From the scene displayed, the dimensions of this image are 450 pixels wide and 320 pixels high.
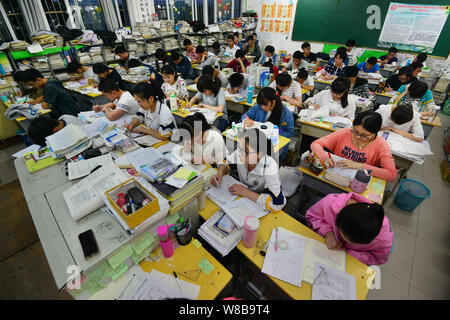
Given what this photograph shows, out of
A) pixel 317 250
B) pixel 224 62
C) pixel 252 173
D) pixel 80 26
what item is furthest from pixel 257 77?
pixel 80 26

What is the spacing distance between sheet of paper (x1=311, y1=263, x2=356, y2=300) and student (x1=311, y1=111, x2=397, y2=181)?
1.08m

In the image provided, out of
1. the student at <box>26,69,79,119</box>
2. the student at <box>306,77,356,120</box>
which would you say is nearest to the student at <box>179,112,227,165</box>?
the student at <box>306,77,356,120</box>

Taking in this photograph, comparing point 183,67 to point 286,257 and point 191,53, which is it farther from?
point 286,257

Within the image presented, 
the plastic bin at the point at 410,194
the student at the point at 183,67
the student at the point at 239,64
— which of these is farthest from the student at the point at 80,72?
the plastic bin at the point at 410,194

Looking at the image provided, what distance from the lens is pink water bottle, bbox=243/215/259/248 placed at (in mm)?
1240

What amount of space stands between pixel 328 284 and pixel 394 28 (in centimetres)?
838

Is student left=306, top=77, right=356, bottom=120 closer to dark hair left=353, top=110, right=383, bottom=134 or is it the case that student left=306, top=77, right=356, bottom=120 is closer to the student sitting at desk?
dark hair left=353, top=110, right=383, bottom=134

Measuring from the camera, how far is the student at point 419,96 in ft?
9.97

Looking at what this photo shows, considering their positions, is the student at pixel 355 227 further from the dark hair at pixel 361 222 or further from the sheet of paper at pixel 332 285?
the sheet of paper at pixel 332 285

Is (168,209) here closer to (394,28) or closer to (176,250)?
(176,250)

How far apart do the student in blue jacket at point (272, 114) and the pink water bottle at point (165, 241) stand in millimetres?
1925

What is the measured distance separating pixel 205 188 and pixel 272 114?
5.81 ft

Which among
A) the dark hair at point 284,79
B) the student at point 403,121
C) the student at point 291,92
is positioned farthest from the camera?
the student at point 291,92

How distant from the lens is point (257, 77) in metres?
4.16
